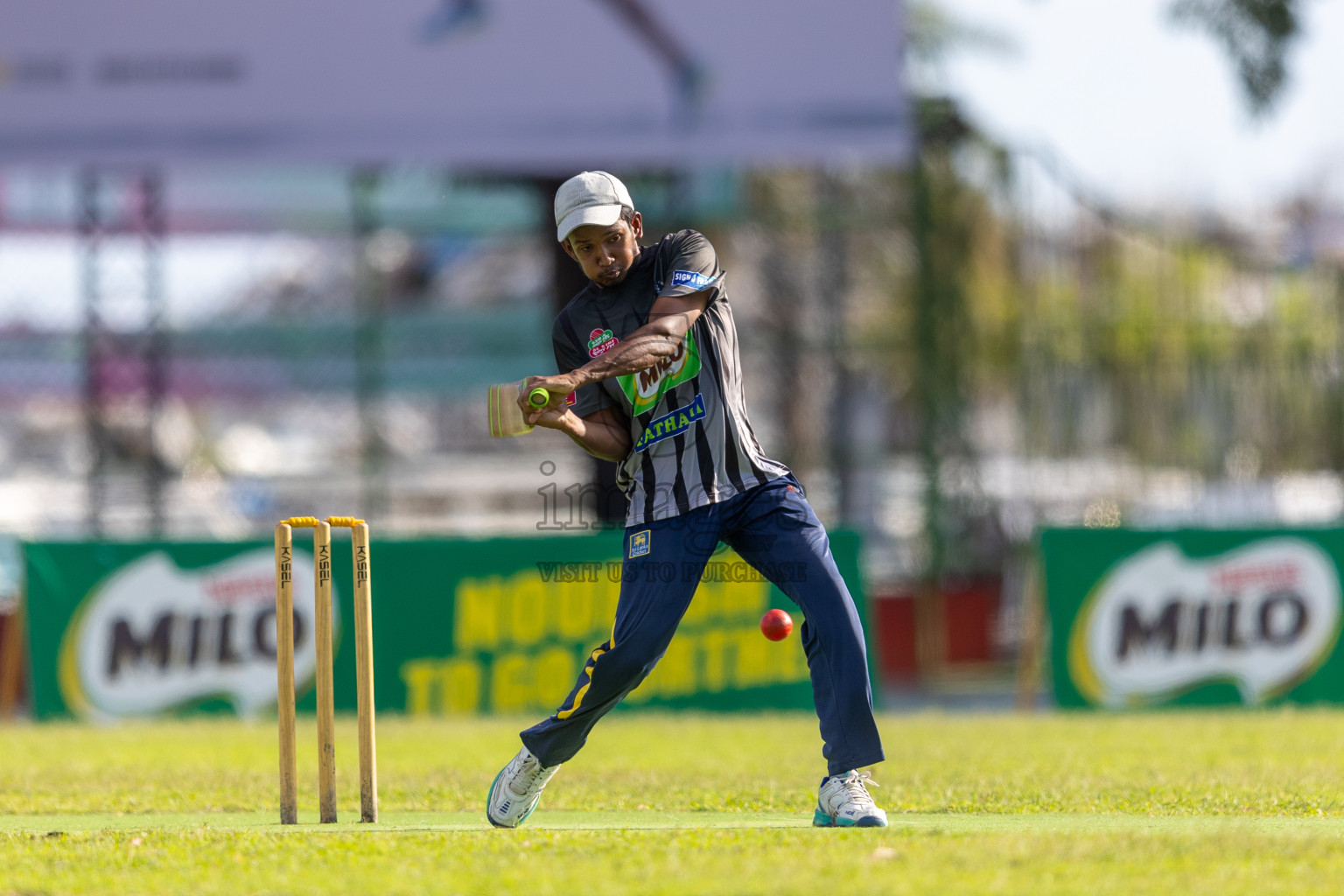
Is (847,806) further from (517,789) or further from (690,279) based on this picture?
(690,279)

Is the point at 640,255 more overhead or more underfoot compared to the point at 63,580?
more overhead

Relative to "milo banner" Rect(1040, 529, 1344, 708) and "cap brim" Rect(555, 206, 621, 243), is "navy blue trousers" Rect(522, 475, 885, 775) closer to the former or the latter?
"cap brim" Rect(555, 206, 621, 243)

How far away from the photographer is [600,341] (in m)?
5.50

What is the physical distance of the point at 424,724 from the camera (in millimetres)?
10625

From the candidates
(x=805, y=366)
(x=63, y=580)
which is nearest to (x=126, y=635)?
(x=63, y=580)

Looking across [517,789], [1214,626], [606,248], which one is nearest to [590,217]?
[606,248]

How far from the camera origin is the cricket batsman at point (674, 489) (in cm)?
529

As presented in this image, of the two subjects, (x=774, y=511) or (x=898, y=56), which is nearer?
(x=774, y=511)

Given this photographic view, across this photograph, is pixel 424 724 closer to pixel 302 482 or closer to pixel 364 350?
pixel 364 350

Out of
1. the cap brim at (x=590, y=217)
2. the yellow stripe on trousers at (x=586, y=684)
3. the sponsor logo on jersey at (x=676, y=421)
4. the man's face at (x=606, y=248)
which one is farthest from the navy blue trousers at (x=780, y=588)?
the cap brim at (x=590, y=217)

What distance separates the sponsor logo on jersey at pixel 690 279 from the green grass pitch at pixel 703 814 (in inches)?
71.5

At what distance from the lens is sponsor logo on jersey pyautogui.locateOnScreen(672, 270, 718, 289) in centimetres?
525

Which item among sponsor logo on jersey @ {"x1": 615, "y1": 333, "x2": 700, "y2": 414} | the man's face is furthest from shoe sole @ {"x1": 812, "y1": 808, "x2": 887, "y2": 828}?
the man's face

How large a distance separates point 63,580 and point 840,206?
10.1 m
